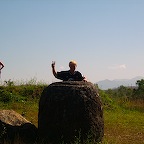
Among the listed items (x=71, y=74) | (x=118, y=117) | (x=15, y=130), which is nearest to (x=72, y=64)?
(x=71, y=74)

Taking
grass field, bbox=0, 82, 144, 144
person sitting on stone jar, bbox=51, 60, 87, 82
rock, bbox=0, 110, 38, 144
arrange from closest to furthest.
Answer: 1. rock, bbox=0, 110, 38, 144
2. person sitting on stone jar, bbox=51, 60, 87, 82
3. grass field, bbox=0, 82, 144, 144

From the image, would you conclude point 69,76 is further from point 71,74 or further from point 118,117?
point 118,117

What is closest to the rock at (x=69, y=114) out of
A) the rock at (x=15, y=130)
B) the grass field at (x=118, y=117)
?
the rock at (x=15, y=130)

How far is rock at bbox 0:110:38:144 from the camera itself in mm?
9219

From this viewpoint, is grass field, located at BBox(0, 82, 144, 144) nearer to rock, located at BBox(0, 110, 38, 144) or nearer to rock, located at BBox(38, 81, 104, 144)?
rock, located at BBox(38, 81, 104, 144)

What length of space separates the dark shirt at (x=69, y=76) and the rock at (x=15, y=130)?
1688mm

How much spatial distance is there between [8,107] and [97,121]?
29.5 feet

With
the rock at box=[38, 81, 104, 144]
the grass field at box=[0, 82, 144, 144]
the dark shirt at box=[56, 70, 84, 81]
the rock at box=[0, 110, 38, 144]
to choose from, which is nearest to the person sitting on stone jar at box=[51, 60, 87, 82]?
the dark shirt at box=[56, 70, 84, 81]

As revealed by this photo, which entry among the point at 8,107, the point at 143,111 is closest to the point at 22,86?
the point at 8,107

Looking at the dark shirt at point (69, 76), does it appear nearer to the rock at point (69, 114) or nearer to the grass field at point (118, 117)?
the rock at point (69, 114)

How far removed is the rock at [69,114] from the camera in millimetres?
8797

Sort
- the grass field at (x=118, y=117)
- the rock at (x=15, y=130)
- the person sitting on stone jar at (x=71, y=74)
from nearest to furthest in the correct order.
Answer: the rock at (x=15, y=130)
the person sitting on stone jar at (x=71, y=74)
the grass field at (x=118, y=117)

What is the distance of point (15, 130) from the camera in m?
9.43

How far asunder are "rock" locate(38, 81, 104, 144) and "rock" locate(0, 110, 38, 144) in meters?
0.58
